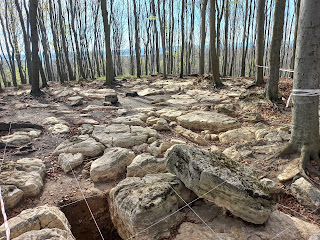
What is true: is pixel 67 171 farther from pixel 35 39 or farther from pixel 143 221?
pixel 35 39

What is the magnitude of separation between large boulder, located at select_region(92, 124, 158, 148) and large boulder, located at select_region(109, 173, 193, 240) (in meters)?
1.93

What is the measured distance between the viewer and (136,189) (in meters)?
2.85

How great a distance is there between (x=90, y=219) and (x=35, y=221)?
1.14m

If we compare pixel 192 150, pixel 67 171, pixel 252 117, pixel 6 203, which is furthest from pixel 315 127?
pixel 6 203

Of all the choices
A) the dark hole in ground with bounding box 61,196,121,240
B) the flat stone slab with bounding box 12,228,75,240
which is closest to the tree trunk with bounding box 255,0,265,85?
the dark hole in ground with bounding box 61,196,121,240

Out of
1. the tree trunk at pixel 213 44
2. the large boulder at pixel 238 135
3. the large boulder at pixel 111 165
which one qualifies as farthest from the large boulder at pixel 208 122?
the tree trunk at pixel 213 44

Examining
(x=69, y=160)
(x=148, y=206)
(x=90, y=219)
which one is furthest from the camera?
(x=69, y=160)

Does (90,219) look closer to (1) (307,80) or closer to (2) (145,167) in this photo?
(2) (145,167)

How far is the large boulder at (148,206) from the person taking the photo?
2461 millimetres

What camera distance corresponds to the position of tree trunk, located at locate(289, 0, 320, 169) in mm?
3127

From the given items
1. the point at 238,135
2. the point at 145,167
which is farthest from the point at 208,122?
the point at 145,167

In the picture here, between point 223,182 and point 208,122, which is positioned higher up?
point 223,182

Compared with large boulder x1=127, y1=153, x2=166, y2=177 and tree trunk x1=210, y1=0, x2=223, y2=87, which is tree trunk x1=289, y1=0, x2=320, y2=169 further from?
tree trunk x1=210, y1=0, x2=223, y2=87

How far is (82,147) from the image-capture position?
4.66 metres
